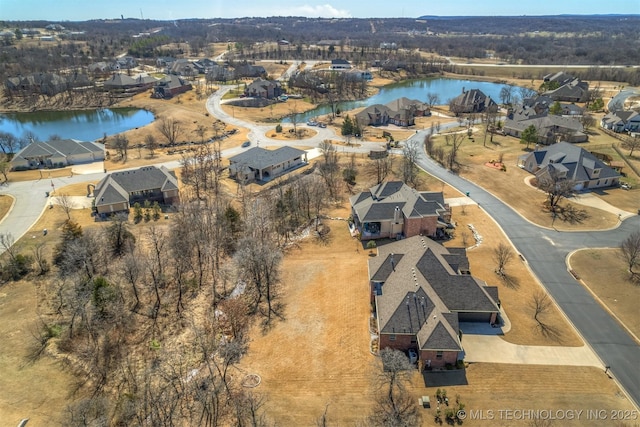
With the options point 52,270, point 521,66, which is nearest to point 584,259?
point 52,270

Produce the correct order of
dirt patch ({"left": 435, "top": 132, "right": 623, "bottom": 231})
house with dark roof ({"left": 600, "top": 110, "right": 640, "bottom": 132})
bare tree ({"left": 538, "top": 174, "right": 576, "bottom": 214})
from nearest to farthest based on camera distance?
dirt patch ({"left": 435, "top": 132, "right": 623, "bottom": 231}), bare tree ({"left": 538, "top": 174, "right": 576, "bottom": 214}), house with dark roof ({"left": 600, "top": 110, "right": 640, "bottom": 132})

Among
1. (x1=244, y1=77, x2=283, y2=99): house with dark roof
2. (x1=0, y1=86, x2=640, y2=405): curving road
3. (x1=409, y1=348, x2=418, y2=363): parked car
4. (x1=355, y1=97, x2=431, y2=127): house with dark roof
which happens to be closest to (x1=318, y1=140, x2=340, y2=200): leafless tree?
(x1=0, y1=86, x2=640, y2=405): curving road

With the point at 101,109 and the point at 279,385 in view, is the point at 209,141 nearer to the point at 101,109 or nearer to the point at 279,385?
the point at 101,109

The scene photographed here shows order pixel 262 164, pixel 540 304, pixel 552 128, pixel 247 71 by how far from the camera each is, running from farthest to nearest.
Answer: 1. pixel 247 71
2. pixel 552 128
3. pixel 262 164
4. pixel 540 304

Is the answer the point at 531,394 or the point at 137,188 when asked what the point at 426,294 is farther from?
the point at 137,188

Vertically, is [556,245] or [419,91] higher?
[419,91]

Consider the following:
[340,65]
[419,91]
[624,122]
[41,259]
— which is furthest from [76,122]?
[624,122]

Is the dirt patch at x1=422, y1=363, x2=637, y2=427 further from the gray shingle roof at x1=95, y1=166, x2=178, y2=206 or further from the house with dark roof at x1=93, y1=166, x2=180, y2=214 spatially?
the gray shingle roof at x1=95, y1=166, x2=178, y2=206
